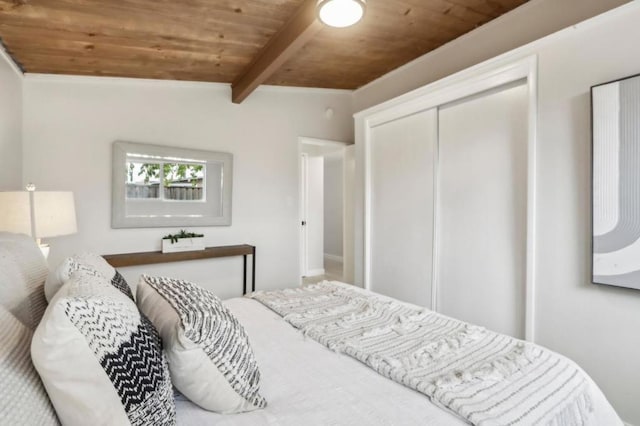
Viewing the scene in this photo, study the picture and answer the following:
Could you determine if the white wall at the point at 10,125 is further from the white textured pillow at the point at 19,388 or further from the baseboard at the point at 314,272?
Answer: the baseboard at the point at 314,272

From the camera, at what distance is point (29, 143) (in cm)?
297

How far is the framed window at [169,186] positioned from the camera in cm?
329

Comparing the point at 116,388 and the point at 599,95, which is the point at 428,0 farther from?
the point at 116,388

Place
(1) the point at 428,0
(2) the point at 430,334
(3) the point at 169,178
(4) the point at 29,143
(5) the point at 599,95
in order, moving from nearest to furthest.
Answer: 1. (2) the point at 430,334
2. (5) the point at 599,95
3. (1) the point at 428,0
4. (4) the point at 29,143
5. (3) the point at 169,178

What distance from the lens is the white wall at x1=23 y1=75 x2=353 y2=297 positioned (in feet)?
10.0

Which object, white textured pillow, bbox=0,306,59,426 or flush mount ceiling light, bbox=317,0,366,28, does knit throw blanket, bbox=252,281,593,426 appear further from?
flush mount ceiling light, bbox=317,0,366,28

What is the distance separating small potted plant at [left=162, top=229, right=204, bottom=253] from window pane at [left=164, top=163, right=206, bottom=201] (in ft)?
1.21

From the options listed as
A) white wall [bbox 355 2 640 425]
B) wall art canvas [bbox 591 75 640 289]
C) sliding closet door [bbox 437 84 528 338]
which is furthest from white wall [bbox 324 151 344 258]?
wall art canvas [bbox 591 75 640 289]

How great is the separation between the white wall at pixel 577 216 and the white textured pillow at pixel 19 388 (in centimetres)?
237

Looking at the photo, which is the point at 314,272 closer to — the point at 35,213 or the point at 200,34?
the point at 200,34

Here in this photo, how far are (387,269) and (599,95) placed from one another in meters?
2.11

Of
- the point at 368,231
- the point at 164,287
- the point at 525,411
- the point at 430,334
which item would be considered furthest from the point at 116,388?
the point at 368,231

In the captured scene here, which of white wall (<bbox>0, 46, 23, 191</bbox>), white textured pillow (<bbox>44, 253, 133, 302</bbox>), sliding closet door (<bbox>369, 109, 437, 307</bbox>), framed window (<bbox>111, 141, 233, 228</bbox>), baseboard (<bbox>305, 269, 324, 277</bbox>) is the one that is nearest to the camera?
white textured pillow (<bbox>44, 253, 133, 302</bbox>)

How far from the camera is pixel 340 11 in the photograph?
2.10 metres
